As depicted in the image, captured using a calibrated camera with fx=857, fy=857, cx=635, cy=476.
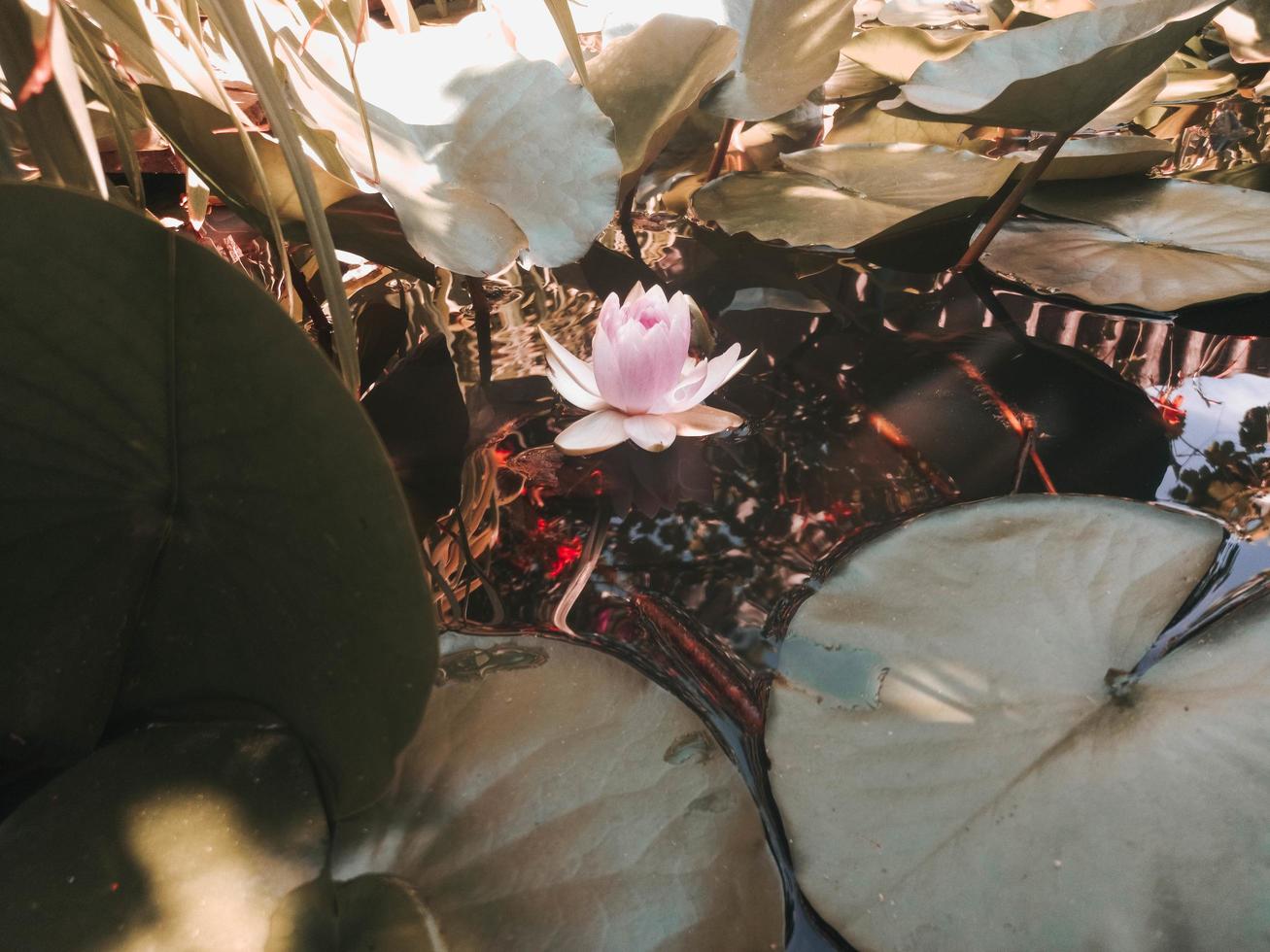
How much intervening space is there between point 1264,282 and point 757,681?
1.00 metres

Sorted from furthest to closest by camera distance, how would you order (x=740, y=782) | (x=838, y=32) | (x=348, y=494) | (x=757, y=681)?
1. (x=838, y=32)
2. (x=757, y=681)
3. (x=740, y=782)
4. (x=348, y=494)

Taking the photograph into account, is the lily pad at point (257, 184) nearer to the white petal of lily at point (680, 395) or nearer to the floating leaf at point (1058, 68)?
the white petal of lily at point (680, 395)

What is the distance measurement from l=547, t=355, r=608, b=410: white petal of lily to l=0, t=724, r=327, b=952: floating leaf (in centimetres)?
54

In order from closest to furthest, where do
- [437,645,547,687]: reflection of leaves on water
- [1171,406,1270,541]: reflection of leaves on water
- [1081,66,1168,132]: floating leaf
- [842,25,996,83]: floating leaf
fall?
[437,645,547,687]: reflection of leaves on water < [1171,406,1270,541]: reflection of leaves on water < [1081,66,1168,132]: floating leaf < [842,25,996,83]: floating leaf

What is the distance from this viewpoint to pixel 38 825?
576 mm

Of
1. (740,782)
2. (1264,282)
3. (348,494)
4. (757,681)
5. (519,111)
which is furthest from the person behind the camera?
(1264,282)

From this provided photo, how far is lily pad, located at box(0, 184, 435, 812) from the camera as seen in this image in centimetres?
51

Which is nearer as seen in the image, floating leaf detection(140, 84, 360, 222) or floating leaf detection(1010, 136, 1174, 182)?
floating leaf detection(140, 84, 360, 222)

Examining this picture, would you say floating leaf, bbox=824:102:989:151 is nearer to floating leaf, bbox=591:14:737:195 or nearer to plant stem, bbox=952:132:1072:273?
plant stem, bbox=952:132:1072:273

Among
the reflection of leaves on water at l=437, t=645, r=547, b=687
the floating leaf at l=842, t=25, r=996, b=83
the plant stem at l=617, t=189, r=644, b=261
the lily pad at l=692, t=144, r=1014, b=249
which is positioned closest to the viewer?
the reflection of leaves on water at l=437, t=645, r=547, b=687

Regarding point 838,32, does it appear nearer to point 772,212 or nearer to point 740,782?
point 772,212

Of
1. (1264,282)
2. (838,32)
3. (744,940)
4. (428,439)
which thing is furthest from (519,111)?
(1264,282)

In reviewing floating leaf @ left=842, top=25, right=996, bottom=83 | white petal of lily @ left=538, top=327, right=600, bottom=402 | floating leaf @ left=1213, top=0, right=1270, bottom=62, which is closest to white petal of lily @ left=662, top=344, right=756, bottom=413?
white petal of lily @ left=538, top=327, right=600, bottom=402

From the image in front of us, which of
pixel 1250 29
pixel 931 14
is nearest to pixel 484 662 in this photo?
pixel 931 14
